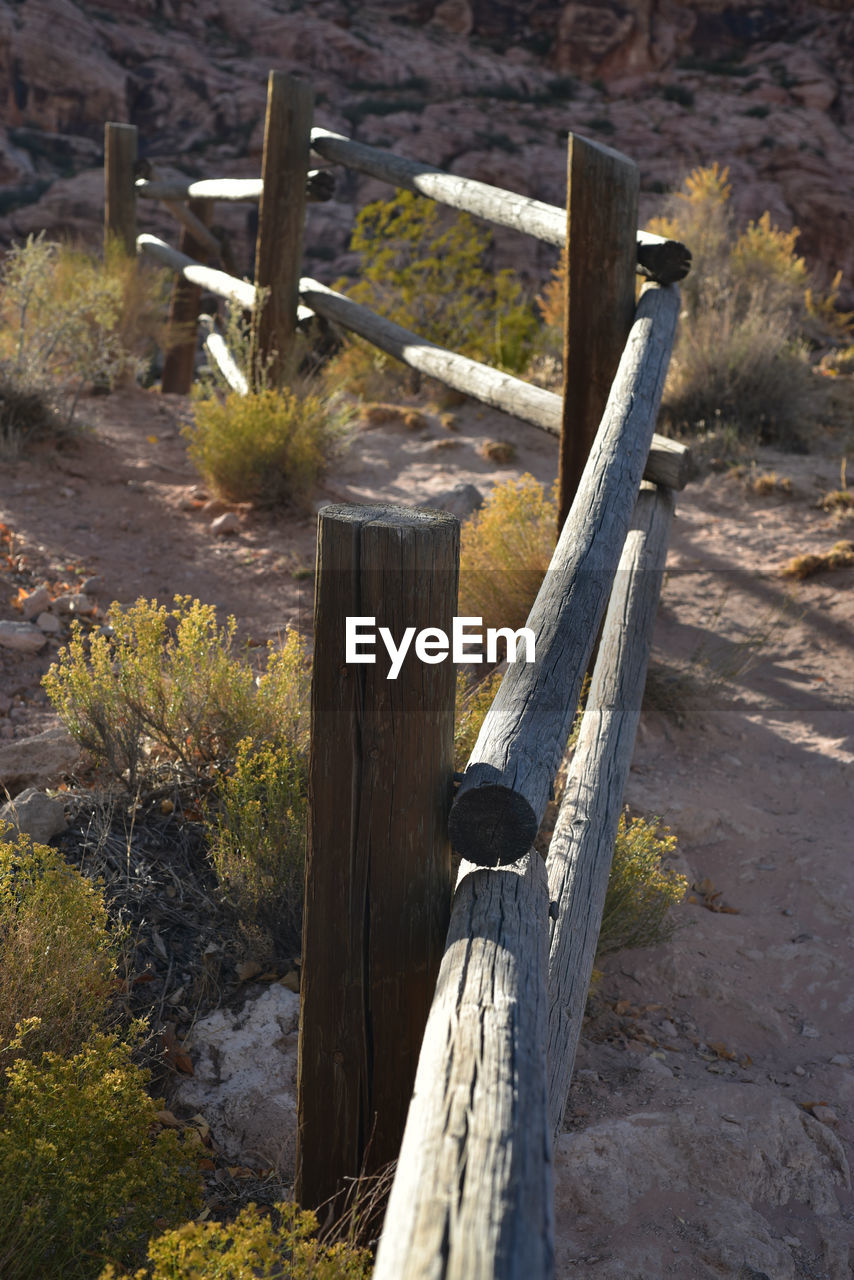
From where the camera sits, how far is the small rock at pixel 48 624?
3.61m

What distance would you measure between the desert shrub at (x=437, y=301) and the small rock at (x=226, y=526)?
3517 mm

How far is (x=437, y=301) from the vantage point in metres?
8.81

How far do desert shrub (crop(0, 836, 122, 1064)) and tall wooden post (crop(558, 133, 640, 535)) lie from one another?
7.21 feet

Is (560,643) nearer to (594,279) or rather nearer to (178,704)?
(178,704)

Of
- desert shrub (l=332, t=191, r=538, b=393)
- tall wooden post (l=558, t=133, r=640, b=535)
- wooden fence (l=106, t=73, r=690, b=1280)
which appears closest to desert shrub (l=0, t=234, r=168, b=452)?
desert shrub (l=332, t=191, r=538, b=393)

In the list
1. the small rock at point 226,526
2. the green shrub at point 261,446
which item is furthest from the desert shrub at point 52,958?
the green shrub at point 261,446

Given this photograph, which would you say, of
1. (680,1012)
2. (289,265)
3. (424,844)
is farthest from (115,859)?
(289,265)

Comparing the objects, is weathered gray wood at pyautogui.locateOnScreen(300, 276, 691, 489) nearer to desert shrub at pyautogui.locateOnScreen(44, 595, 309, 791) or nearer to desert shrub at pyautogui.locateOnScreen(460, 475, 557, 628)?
desert shrub at pyautogui.locateOnScreen(460, 475, 557, 628)

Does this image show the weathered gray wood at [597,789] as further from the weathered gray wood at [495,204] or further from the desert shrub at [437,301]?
the desert shrub at [437,301]

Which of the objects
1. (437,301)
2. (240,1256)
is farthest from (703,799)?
(437,301)

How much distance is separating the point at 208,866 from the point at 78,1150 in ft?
3.45

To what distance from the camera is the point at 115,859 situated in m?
2.38

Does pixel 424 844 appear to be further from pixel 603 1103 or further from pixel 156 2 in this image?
pixel 156 2

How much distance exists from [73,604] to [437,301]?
5.95 m
